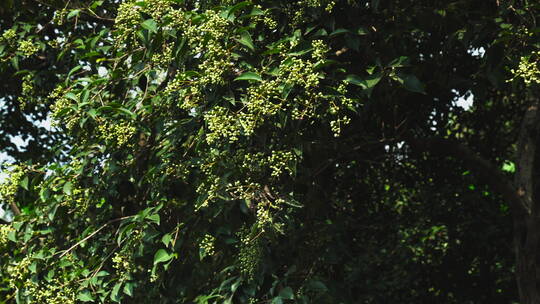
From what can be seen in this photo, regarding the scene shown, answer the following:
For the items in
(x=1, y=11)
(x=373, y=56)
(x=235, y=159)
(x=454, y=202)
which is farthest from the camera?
(x=454, y=202)

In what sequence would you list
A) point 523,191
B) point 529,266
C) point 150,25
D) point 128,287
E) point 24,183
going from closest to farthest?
point 150,25
point 128,287
point 24,183
point 529,266
point 523,191

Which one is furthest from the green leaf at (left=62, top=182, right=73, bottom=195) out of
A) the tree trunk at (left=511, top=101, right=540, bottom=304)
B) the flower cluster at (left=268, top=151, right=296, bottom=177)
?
the tree trunk at (left=511, top=101, right=540, bottom=304)

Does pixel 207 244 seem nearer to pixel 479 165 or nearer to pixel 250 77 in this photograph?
pixel 250 77

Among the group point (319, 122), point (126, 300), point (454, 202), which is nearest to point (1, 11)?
point (126, 300)

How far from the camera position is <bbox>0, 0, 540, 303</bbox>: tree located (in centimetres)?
322

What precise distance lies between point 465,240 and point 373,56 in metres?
3.74

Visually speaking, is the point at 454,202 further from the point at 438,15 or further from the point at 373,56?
the point at 373,56

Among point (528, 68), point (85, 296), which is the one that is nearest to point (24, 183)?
point (85, 296)

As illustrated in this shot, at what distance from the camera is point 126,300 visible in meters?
4.11

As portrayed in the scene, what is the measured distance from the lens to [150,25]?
3371mm

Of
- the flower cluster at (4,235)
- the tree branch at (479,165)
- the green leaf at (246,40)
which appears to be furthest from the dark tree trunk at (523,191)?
the flower cluster at (4,235)

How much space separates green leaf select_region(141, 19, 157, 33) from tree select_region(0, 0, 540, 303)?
30 mm

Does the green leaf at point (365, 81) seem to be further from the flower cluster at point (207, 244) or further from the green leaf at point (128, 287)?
the green leaf at point (128, 287)

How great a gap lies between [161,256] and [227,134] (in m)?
0.78
